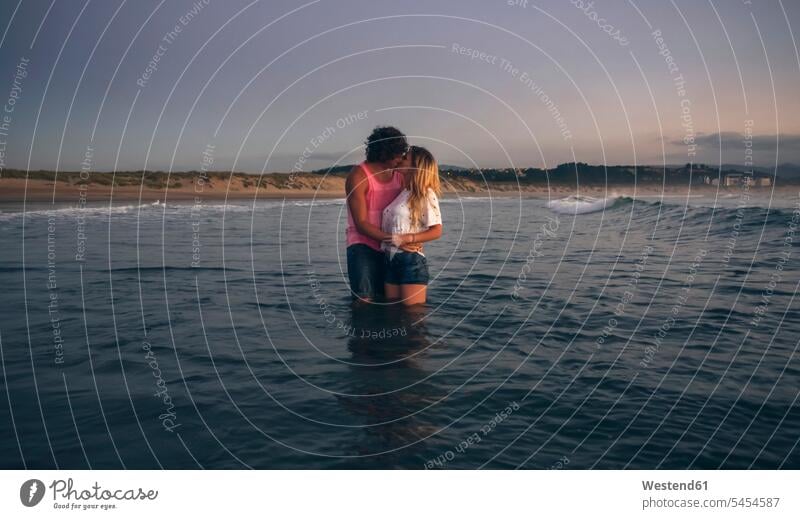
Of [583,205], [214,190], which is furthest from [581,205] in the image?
[214,190]

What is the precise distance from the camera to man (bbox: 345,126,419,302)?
30.0 ft

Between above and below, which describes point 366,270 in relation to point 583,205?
below

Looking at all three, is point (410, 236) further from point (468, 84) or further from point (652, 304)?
point (652, 304)

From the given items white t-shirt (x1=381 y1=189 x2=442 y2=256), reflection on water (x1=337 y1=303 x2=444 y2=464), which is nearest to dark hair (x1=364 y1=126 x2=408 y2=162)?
white t-shirt (x1=381 y1=189 x2=442 y2=256)

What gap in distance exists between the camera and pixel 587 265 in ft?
47.7

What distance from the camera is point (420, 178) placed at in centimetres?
903

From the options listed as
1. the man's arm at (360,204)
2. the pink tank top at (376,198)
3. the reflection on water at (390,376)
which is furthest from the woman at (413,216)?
the reflection on water at (390,376)

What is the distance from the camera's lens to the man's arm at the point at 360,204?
912 cm

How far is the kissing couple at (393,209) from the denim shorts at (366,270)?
14 mm

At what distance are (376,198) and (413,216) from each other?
591 mm

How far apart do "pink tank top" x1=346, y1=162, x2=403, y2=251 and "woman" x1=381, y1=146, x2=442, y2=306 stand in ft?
0.34

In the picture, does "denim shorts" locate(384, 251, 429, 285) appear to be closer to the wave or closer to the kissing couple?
the kissing couple
